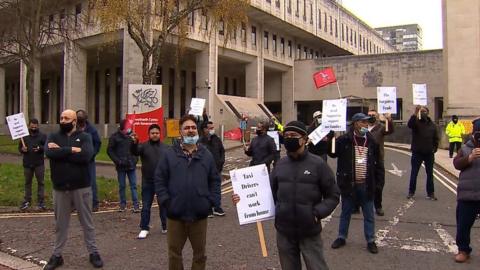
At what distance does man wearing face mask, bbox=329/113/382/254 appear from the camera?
6863 mm

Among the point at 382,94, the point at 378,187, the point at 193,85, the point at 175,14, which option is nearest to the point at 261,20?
the point at 193,85

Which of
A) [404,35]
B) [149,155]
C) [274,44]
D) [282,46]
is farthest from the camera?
[404,35]

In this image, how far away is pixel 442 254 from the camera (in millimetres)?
6609

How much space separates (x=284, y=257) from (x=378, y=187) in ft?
10.7

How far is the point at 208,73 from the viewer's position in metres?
43.0

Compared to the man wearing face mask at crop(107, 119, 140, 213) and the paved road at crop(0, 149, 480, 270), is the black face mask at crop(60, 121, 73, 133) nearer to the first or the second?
the paved road at crop(0, 149, 480, 270)

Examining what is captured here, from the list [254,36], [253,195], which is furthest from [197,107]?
[254,36]

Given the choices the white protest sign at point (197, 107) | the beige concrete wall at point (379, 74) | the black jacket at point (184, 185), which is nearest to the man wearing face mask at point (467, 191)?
the black jacket at point (184, 185)

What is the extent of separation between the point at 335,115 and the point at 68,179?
4847 millimetres

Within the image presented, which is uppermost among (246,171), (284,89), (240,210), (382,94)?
(284,89)

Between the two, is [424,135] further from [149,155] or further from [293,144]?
[293,144]

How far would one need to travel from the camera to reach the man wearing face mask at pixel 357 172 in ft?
22.5

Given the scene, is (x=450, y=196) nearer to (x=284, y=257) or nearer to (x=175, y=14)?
(x=284, y=257)

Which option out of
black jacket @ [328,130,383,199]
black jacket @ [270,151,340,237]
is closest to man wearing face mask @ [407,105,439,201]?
black jacket @ [328,130,383,199]
